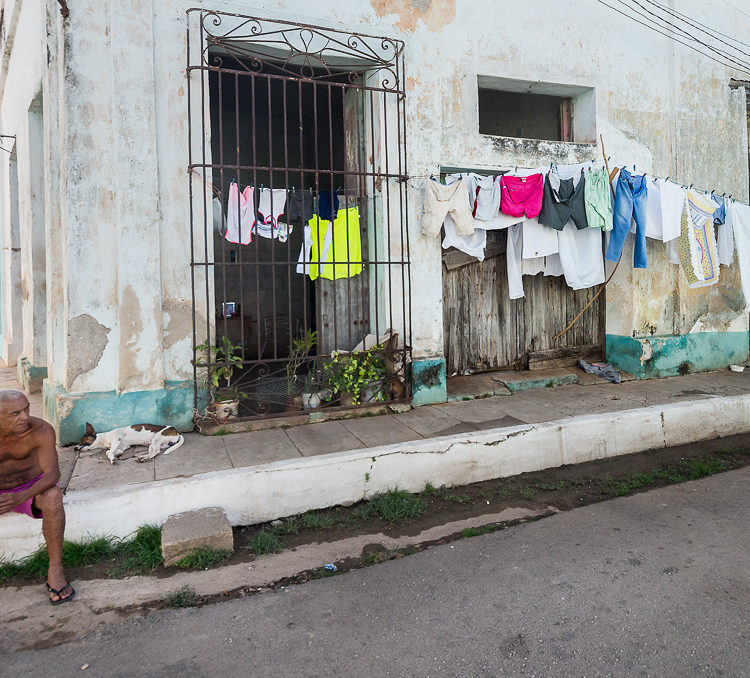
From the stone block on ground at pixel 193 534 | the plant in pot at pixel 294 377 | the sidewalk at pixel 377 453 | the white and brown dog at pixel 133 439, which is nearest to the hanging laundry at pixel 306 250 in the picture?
the plant in pot at pixel 294 377

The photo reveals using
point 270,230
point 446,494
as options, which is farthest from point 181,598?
point 270,230

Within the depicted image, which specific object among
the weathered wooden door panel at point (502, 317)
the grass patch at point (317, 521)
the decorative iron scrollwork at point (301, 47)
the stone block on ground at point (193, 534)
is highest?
the decorative iron scrollwork at point (301, 47)

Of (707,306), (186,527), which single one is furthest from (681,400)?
(186,527)

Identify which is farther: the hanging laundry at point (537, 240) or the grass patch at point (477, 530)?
the hanging laundry at point (537, 240)

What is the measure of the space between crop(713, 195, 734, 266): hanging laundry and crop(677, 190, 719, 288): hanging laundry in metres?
0.21

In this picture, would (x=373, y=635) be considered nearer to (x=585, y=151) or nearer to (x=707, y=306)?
(x=585, y=151)

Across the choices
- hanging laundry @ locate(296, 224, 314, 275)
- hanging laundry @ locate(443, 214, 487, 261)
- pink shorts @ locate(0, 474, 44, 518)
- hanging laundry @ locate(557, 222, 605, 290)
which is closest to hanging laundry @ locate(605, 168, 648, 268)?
hanging laundry @ locate(557, 222, 605, 290)

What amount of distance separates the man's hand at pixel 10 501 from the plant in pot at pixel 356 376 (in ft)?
10.2

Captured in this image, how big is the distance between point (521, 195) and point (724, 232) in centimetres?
345

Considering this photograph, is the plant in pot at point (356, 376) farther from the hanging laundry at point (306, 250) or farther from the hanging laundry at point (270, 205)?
the hanging laundry at point (270, 205)

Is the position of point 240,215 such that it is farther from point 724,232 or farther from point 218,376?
point 724,232

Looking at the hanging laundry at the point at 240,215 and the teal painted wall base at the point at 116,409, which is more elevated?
the hanging laundry at the point at 240,215

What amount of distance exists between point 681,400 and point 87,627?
6139mm

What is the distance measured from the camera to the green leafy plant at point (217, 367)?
5.25 m
